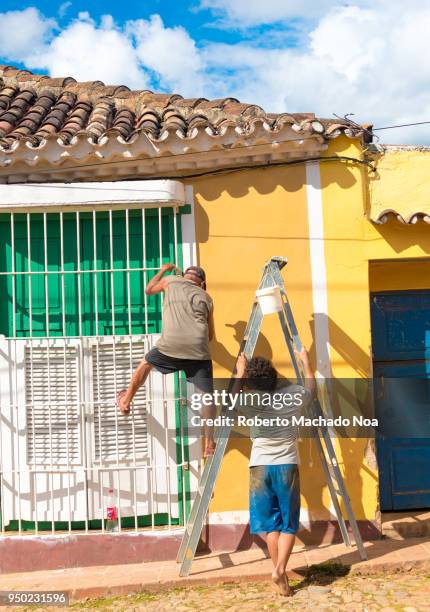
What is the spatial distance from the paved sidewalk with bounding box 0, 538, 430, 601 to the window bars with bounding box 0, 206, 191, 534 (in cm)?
38

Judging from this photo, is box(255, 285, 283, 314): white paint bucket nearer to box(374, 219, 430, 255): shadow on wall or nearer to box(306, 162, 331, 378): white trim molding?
box(306, 162, 331, 378): white trim molding

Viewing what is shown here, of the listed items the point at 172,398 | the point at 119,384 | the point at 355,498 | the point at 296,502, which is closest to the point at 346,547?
the point at 355,498

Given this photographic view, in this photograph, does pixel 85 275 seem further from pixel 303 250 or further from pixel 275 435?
pixel 275 435

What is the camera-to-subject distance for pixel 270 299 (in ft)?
15.9

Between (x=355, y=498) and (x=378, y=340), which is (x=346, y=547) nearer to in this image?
(x=355, y=498)

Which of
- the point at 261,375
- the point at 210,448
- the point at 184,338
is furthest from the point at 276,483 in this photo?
the point at 184,338

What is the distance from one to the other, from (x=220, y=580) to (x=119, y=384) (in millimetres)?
1657

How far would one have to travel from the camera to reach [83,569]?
17.2 feet

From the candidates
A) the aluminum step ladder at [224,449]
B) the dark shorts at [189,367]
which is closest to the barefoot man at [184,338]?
the dark shorts at [189,367]

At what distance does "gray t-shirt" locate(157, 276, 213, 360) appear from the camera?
16.3 ft

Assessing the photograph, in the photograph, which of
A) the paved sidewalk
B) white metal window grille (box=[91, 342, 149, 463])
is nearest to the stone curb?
the paved sidewalk

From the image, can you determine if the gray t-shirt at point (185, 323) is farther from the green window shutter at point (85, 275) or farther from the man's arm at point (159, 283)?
the green window shutter at point (85, 275)

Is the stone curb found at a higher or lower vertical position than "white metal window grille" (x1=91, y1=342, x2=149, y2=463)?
lower

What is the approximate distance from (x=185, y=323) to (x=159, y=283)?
0.39m
